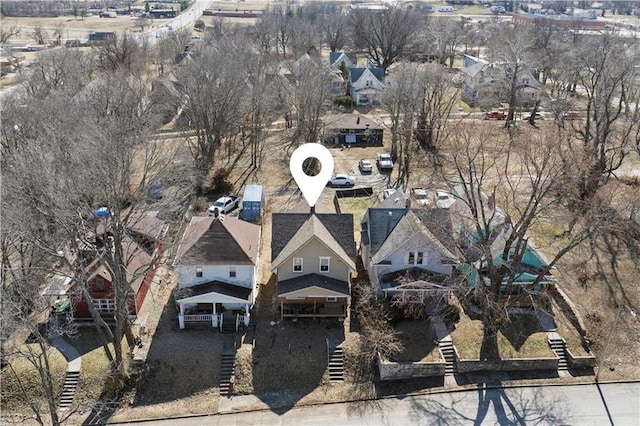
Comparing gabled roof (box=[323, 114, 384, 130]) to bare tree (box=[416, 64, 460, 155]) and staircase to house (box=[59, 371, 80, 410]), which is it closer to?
bare tree (box=[416, 64, 460, 155])

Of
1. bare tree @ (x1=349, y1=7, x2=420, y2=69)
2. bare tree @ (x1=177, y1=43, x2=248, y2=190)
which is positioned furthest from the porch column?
bare tree @ (x1=349, y1=7, x2=420, y2=69)

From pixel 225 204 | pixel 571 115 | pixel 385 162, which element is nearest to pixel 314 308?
pixel 225 204

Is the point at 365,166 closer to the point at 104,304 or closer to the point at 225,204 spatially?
the point at 225,204

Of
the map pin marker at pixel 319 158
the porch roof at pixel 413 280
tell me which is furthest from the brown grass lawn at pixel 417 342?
the map pin marker at pixel 319 158

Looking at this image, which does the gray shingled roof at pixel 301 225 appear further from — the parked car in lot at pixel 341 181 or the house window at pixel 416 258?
the parked car in lot at pixel 341 181

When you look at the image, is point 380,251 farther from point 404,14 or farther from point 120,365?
point 404,14
